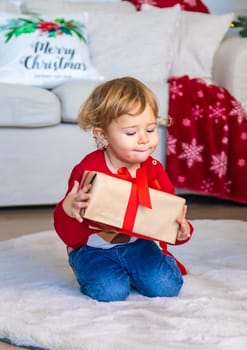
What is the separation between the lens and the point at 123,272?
63.7 inches

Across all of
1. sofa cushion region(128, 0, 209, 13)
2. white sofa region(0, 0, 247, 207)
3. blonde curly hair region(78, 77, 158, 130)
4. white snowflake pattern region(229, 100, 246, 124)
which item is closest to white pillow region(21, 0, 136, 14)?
white sofa region(0, 0, 247, 207)

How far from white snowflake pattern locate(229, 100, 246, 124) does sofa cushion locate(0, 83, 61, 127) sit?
676 millimetres

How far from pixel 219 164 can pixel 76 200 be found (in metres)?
1.38

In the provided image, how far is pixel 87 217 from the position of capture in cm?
149

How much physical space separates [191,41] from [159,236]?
5.79 feet

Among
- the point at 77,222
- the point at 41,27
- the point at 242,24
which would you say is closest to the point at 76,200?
the point at 77,222

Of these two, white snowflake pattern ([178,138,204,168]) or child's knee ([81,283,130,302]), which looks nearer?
child's knee ([81,283,130,302])

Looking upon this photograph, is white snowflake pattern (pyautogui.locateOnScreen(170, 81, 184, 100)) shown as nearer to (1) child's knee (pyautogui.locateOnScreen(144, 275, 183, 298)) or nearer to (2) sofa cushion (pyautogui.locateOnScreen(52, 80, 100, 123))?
(2) sofa cushion (pyautogui.locateOnScreen(52, 80, 100, 123))

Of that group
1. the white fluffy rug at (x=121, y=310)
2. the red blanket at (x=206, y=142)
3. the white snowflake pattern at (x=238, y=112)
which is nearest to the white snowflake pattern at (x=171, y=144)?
the red blanket at (x=206, y=142)

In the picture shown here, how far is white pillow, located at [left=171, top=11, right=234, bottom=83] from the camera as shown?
3.11 metres

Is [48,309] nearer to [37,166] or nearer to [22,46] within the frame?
[37,166]

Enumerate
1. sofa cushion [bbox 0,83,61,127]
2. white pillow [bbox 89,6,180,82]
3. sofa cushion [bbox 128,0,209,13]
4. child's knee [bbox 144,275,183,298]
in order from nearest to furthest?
child's knee [bbox 144,275,183,298] < sofa cushion [bbox 0,83,61,127] < white pillow [bbox 89,6,180,82] < sofa cushion [bbox 128,0,209,13]

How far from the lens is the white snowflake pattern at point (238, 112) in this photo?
2793 millimetres

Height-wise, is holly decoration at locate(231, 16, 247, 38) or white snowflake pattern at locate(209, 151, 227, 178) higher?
holly decoration at locate(231, 16, 247, 38)
